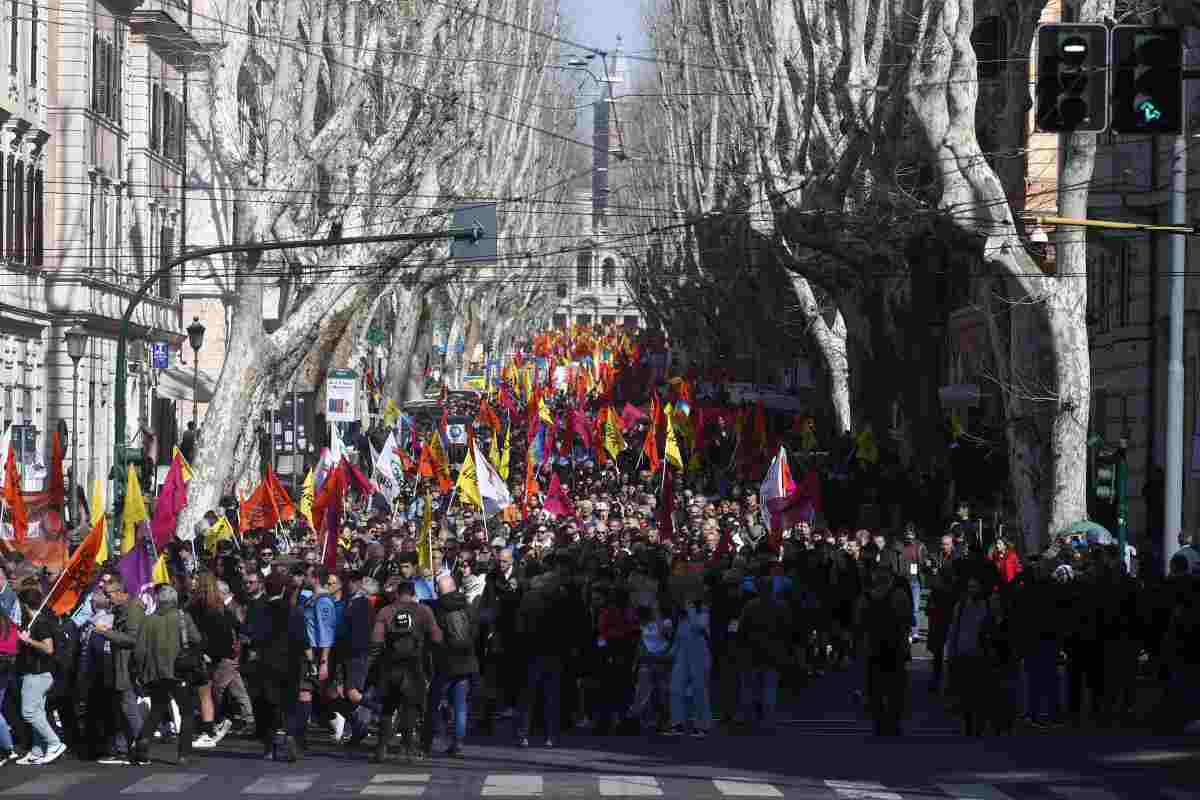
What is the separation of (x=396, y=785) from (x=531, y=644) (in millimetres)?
3409

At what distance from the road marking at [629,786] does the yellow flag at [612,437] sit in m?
28.3

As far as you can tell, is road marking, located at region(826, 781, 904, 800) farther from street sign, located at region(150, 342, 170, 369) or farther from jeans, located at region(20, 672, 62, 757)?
street sign, located at region(150, 342, 170, 369)

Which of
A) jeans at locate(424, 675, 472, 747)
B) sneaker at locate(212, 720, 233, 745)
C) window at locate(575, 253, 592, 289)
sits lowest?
sneaker at locate(212, 720, 233, 745)

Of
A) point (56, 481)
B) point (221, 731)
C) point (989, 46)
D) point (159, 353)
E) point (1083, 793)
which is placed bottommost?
point (221, 731)

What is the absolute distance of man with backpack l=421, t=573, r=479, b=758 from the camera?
17719mm

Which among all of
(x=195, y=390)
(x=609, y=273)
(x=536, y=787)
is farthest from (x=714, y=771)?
(x=609, y=273)

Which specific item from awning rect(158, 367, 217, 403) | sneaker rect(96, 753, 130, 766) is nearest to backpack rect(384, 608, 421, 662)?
sneaker rect(96, 753, 130, 766)

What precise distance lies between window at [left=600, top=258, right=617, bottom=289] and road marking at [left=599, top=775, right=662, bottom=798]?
171 metres

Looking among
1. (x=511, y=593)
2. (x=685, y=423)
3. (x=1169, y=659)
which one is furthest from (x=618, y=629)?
(x=685, y=423)

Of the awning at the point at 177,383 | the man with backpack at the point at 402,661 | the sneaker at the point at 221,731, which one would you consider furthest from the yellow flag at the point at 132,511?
the awning at the point at 177,383

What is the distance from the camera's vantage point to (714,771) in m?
16.6

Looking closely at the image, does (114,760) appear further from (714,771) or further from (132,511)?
(132,511)

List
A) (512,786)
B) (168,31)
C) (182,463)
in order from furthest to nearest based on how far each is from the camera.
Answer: (168,31), (182,463), (512,786)

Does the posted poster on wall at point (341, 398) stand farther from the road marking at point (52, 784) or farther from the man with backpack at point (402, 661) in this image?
the road marking at point (52, 784)
